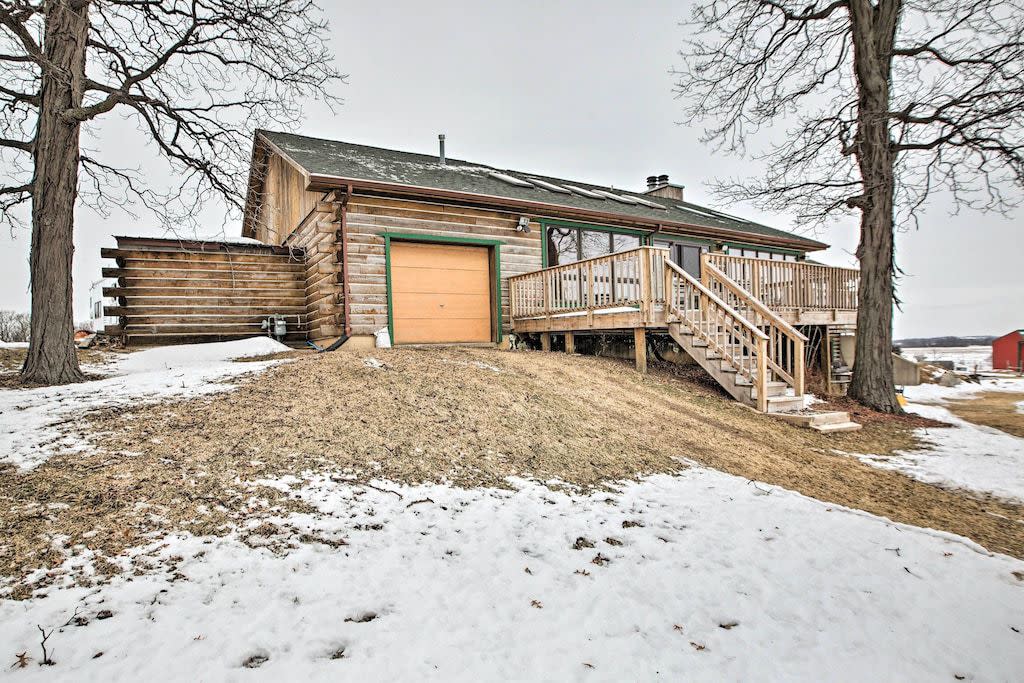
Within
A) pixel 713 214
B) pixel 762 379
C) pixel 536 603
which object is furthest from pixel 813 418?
pixel 713 214

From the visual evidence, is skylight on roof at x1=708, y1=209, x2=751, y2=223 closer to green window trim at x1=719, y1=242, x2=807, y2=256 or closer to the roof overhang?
green window trim at x1=719, y1=242, x2=807, y2=256

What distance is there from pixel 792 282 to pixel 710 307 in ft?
15.2

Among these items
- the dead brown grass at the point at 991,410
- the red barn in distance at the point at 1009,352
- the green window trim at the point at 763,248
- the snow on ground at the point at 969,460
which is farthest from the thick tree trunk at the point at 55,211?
the red barn in distance at the point at 1009,352

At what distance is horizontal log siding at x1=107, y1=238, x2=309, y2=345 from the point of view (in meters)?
10.1

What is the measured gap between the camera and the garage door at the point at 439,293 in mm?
10570

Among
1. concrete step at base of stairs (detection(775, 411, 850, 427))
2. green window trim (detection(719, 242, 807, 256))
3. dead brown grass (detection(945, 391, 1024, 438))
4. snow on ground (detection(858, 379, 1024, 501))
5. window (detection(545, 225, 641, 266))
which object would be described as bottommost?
dead brown grass (detection(945, 391, 1024, 438))

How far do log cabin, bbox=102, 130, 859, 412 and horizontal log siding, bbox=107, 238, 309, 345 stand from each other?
0.03 metres

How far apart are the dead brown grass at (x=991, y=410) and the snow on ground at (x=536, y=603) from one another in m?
8.02

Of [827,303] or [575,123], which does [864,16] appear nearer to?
[827,303]

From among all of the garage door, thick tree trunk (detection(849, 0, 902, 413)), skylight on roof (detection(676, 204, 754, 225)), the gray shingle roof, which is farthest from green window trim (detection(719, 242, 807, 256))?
the garage door

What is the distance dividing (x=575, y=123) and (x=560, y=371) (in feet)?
122

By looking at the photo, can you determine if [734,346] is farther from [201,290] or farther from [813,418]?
[201,290]

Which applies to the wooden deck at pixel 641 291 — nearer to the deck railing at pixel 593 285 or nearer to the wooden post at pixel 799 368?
the deck railing at pixel 593 285

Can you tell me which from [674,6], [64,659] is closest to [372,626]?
[64,659]
